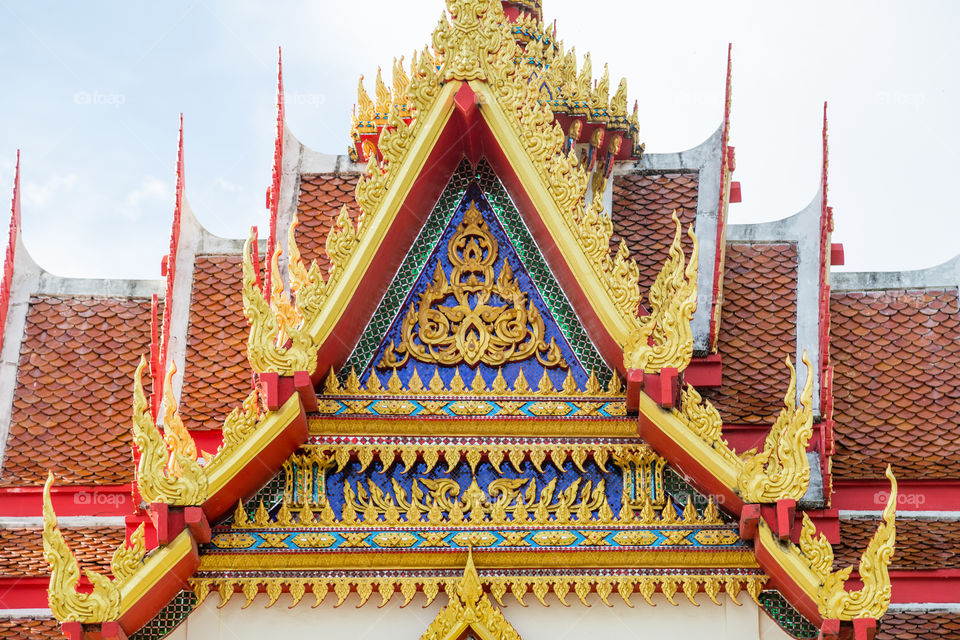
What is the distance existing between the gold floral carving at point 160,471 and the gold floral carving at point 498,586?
0.63 metres

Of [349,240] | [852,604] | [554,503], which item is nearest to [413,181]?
[349,240]

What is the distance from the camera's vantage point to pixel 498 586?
9398 mm

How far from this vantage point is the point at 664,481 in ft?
31.8

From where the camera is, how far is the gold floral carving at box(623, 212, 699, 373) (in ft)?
30.9

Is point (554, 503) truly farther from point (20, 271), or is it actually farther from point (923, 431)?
point (20, 271)

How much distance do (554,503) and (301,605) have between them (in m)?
1.75

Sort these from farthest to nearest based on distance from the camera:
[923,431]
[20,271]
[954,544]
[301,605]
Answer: [20,271] < [923,431] < [954,544] < [301,605]

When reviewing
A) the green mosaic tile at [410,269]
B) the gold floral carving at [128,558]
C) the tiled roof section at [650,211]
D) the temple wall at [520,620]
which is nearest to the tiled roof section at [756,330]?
the tiled roof section at [650,211]

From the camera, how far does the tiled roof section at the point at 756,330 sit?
11.3 meters

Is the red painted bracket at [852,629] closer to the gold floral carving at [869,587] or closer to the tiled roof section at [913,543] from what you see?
the gold floral carving at [869,587]

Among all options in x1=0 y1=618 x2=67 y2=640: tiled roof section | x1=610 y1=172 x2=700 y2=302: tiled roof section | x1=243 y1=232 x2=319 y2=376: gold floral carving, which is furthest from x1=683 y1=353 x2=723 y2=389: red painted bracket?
x1=0 y1=618 x2=67 y2=640: tiled roof section

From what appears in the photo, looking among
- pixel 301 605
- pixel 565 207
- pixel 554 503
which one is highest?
pixel 565 207

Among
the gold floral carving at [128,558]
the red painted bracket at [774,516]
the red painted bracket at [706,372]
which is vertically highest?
the red painted bracket at [706,372]

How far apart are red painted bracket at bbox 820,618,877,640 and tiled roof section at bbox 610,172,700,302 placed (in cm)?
398
